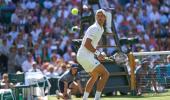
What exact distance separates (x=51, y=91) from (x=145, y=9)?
868 centimetres

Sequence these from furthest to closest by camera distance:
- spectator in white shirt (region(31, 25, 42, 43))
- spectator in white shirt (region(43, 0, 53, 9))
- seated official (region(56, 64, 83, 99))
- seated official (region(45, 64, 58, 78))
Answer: spectator in white shirt (region(43, 0, 53, 9)) → spectator in white shirt (region(31, 25, 42, 43)) → seated official (region(45, 64, 58, 78)) → seated official (region(56, 64, 83, 99))

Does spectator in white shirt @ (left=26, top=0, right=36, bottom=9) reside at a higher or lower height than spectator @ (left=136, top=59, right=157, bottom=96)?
higher

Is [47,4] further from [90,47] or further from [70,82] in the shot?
[90,47]

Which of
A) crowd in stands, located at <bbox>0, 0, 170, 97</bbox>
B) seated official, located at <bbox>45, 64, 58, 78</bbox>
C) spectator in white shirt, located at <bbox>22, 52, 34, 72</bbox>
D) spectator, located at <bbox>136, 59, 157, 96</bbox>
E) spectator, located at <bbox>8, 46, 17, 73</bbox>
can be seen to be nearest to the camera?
spectator, located at <bbox>136, 59, 157, 96</bbox>

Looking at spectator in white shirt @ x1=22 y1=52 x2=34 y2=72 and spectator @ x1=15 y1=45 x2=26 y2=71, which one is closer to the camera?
spectator in white shirt @ x1=22 y1=52 x2=34 y2=72

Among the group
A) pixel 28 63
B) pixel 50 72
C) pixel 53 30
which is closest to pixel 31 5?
pixel 53 30

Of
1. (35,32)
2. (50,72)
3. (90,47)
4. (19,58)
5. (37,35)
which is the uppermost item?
(90,47)

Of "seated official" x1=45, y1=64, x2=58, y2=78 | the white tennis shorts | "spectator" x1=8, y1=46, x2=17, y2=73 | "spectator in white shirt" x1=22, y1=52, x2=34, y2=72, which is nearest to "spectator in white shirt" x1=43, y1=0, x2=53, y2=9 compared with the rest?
"spectator" x1=8, y1=46, x2=17, y2=73

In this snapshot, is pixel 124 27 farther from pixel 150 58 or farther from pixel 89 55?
pixel 89 55

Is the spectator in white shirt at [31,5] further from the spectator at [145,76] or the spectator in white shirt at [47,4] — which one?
the spectator at [145,76]

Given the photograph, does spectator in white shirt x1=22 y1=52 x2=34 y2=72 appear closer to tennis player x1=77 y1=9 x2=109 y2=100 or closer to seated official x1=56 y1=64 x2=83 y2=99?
seated official x1=56 y1=64 x2=83 y2=99

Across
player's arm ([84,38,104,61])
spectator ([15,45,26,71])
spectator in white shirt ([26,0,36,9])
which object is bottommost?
spectator ([15,45,26,71])

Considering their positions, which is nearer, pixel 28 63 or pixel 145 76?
pixel 145 76

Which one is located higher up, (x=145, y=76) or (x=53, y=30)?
(x=53, y=30)
